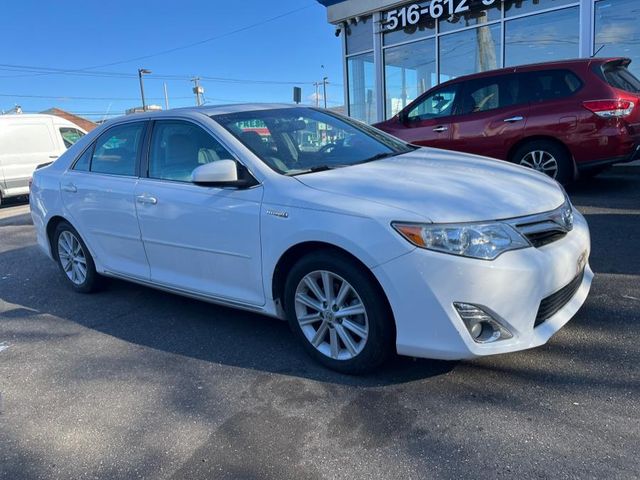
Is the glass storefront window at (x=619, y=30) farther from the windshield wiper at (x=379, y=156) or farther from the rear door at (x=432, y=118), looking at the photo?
the windshield wiper at (x=379, y=156)

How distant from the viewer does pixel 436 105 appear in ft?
27.8

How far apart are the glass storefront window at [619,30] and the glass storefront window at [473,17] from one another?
2.28 meters

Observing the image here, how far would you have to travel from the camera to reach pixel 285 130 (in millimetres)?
3826

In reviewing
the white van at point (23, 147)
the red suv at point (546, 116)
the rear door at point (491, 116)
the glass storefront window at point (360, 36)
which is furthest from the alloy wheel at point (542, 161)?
the white van at point (23, 147)

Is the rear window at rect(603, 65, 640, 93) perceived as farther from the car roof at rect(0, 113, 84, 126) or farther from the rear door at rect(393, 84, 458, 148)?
the car roof at rect(0, 113, 84, 126)

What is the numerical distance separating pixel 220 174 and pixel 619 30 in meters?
10.7

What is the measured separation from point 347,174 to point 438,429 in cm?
154

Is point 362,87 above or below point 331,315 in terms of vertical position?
above

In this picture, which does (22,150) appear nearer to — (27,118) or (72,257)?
(27,118)

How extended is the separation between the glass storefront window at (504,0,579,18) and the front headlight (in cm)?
1070

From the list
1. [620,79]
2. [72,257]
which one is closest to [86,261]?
[72,257]

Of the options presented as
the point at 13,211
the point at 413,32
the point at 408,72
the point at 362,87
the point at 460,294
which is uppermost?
the point at 413,32

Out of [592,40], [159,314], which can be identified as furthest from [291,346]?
[592,40]

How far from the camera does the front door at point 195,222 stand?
11.0ft
